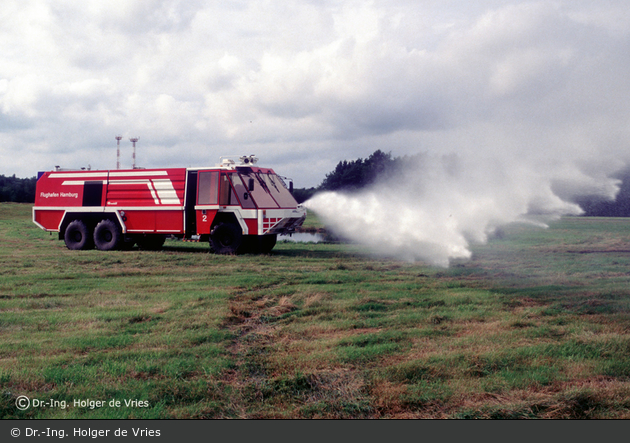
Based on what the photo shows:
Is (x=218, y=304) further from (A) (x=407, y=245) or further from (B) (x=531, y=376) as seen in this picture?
(A) (x=407, y=245)

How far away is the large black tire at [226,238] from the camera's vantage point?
18.6 metres

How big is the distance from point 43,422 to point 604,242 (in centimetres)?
2746

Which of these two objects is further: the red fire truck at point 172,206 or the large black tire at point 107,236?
the large black tire at point 107,236

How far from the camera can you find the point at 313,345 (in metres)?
7.07

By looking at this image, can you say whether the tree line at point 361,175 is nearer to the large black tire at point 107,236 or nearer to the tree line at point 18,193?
the large black tire at point 107,236

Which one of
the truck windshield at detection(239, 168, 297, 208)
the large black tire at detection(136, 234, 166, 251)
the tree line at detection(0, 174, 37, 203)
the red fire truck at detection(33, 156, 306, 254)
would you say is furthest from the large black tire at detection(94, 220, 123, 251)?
the tree line at detection(0, 174, 37, 203)

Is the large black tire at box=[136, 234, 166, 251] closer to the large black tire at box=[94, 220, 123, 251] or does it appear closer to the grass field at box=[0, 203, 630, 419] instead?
the large black tire at box=[94, 220, 123, 251]

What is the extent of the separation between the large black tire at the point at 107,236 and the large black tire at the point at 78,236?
0.39 m

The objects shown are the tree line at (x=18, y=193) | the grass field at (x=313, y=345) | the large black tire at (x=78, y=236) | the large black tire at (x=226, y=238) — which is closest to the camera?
the grass field at (x=313, y=345)

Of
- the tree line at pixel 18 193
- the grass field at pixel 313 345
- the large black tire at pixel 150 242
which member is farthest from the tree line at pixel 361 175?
the tree line at pixel 18 193

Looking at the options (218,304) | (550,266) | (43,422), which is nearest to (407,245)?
(550,266)

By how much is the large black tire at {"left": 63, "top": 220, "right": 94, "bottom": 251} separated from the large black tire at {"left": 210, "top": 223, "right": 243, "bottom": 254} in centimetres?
571

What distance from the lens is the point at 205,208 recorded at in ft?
61.2

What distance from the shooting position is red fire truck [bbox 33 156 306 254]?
1850 centimetres
